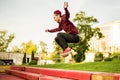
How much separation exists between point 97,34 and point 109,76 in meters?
49.0

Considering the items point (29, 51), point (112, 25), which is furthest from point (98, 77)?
point (112, 25)

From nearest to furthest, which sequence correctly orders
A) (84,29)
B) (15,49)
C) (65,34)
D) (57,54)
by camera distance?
(65,34) → (84,29) → (57,54) → (15,49)

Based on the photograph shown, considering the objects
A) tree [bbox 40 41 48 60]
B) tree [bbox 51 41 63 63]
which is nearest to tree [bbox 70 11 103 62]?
tree [bbox 51 41 63 63]

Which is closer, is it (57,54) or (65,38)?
(65,38)

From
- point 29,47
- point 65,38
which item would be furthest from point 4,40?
point 65,38

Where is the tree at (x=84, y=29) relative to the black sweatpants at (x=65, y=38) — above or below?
above

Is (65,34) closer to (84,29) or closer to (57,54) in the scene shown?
(84,29)

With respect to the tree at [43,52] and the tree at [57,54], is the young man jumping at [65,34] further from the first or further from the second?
the tree at [43,52]

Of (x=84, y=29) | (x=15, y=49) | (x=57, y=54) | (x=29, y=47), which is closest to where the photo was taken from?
Result: (x=84, y=29)

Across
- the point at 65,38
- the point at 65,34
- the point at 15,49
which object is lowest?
the point at 65,38

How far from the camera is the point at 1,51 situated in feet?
225

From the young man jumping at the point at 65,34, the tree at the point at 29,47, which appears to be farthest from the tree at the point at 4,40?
the young man jumping at the point at 65,34

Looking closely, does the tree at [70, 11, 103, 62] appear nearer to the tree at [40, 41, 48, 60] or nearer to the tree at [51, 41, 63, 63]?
the tree at [51, 41, 63, 63]

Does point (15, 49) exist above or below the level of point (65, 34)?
above
